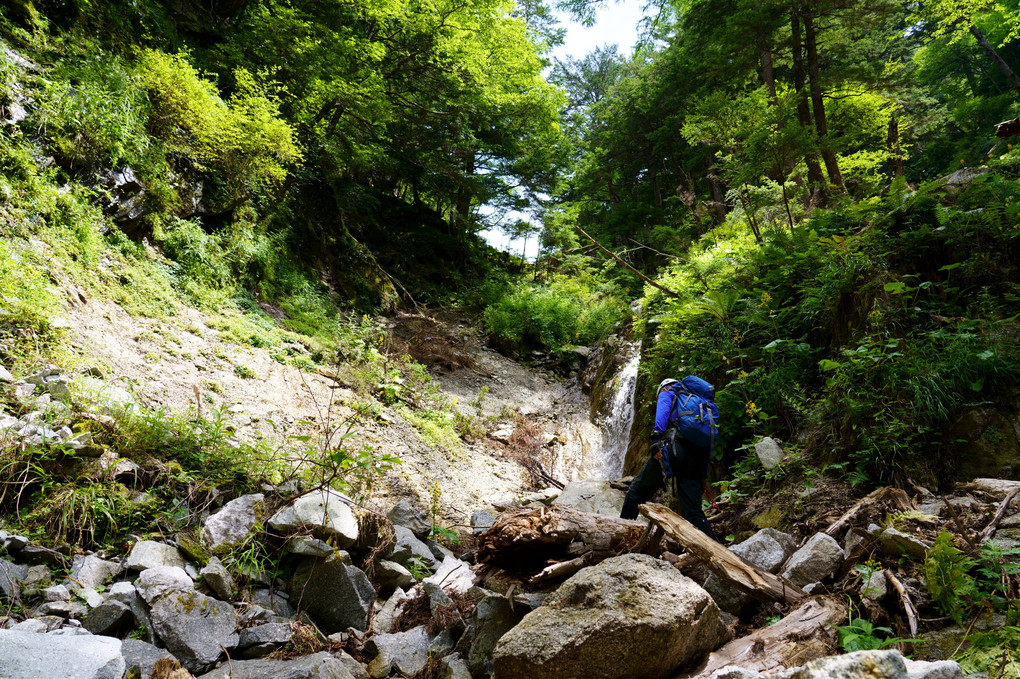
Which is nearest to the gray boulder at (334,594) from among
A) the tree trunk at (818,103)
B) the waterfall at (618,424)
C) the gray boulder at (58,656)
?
the gray boulder at (58,656)

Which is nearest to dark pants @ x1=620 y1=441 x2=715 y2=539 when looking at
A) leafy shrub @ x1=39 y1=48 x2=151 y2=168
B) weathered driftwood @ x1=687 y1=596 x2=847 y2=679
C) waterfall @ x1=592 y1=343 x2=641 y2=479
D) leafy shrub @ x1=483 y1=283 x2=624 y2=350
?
weathered driftwood @ x1=687 y1=596 x2=847 y2=679

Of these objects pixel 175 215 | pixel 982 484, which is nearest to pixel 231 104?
pixel 175 215

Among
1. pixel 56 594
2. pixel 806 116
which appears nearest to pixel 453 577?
pixel 56 594

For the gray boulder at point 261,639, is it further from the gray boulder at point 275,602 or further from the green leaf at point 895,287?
the green leaf at point 895,287

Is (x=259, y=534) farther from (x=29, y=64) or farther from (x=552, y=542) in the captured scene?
(x=29, y=64)

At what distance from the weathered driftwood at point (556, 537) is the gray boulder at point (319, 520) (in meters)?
1.28

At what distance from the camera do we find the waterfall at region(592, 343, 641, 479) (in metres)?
9.59

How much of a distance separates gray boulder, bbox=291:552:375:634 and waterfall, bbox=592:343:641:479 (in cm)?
621

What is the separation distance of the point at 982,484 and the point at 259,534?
5.48 metres

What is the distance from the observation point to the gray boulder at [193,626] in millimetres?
3055

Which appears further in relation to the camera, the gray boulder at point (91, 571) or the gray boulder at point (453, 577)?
the gray boulder at point (453, 577)

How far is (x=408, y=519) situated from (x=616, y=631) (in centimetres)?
335

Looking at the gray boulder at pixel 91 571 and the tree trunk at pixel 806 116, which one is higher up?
the tree trunk at pixel 806 116

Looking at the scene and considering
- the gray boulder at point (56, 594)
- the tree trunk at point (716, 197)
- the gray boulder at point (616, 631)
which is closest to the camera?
the gray boulder at point (616, 631)
